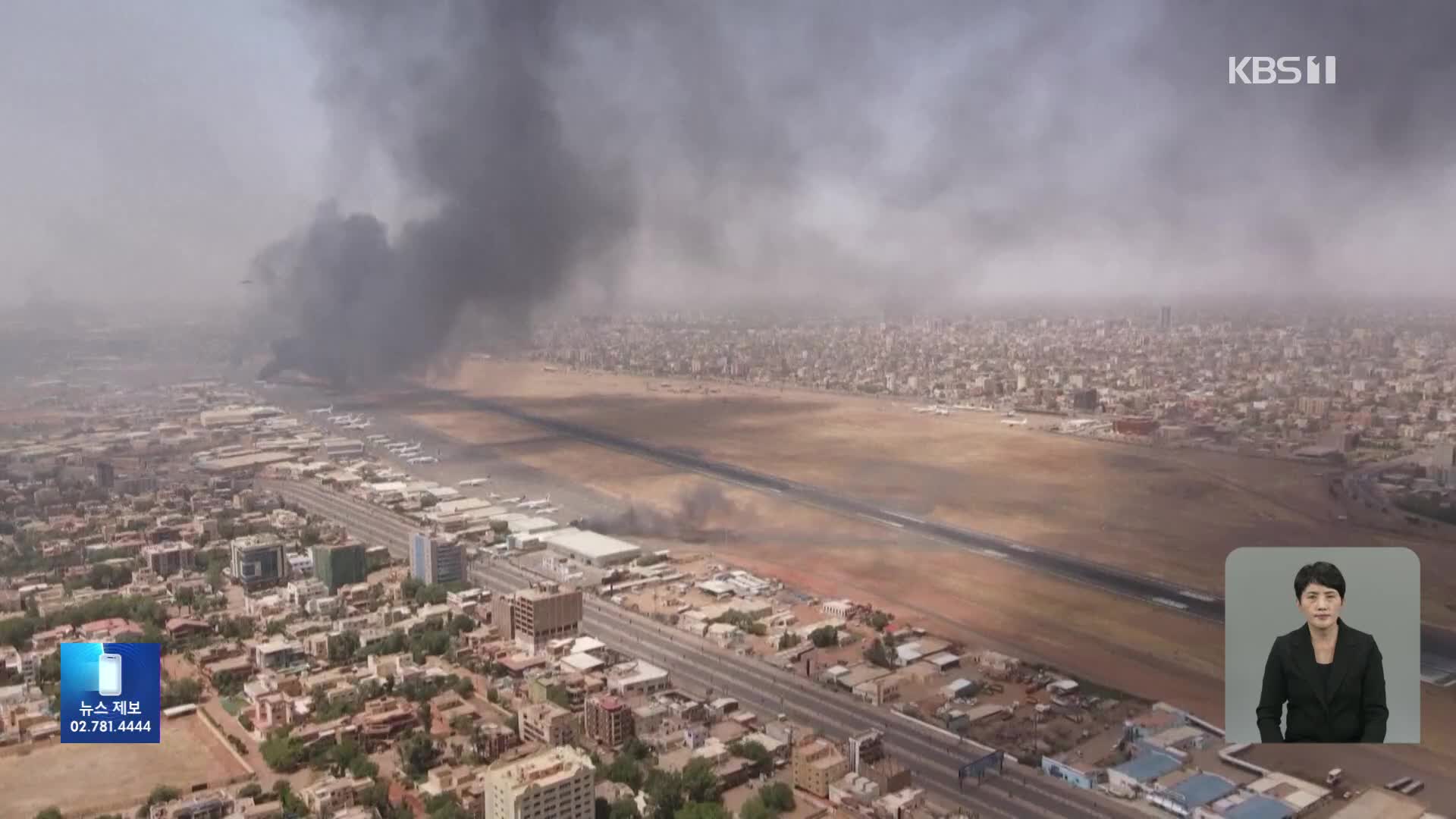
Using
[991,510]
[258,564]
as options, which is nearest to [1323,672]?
[991,510]

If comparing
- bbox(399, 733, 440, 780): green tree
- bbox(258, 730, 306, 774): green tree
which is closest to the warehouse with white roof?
bbox(399, 733, 440, 780): green tree

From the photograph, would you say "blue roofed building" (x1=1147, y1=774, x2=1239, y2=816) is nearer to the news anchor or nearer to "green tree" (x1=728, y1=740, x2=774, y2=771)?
"green tree" (x1=728, y1=740, x2=774, y2=771)

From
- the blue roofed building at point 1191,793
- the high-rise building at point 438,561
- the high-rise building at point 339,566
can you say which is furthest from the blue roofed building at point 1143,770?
the high-rise building at point 339,566

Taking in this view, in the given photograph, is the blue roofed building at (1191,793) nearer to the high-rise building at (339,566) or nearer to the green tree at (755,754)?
the green tree at (755,754)

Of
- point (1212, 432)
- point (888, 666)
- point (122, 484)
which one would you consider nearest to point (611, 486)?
point (122, 484)

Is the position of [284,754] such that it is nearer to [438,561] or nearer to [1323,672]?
[438,561]
